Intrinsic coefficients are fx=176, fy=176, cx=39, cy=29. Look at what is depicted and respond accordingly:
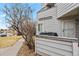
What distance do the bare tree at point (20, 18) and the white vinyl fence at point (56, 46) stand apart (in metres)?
0.33

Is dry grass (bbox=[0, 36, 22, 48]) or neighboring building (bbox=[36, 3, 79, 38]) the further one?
neighboring building (bbox=[36, 3, 79, 38])

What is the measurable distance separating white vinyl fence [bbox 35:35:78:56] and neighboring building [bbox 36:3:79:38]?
360 millimetres

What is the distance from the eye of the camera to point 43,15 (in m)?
4.63

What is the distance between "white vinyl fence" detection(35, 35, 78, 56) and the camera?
3445mm

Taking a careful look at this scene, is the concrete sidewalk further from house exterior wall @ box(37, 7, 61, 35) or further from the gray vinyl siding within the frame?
house exterior wall @ box(37, 7, 61, 35)

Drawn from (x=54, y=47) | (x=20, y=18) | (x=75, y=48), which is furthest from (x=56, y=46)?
(x=20, y=18)

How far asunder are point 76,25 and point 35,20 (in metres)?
1.23

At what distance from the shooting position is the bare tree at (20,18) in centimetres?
415

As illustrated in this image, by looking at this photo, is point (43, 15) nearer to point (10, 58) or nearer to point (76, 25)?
point (76, 25)

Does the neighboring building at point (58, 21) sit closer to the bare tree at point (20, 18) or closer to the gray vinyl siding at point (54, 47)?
the bare tree at point (20, 18)

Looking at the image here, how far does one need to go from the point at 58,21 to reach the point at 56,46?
1.19 meters

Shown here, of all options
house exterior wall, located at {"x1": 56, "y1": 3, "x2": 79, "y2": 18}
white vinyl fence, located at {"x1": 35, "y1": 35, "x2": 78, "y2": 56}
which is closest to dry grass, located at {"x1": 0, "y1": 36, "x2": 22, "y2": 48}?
white vinyl fence, located at {"x1": 35, "y1": 35, "x2": 78, "y2": 56}

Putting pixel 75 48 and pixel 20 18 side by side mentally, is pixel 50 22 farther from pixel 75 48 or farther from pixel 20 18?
pixel 75 48

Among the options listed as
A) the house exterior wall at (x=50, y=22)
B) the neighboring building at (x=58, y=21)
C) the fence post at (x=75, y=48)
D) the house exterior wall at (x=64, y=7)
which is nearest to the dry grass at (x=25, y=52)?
the neighboring building at (x=58, y=21)
